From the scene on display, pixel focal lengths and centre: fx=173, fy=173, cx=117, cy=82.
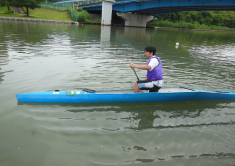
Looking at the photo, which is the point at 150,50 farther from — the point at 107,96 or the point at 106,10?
the point at 106,10

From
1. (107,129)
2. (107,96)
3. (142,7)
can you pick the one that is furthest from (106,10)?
(107,129)

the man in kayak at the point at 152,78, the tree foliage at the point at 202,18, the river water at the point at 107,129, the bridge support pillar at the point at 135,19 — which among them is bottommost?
the river water at the point at 107,129

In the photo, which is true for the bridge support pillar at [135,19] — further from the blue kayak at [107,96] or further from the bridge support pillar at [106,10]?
the blue kayak at [107,96]

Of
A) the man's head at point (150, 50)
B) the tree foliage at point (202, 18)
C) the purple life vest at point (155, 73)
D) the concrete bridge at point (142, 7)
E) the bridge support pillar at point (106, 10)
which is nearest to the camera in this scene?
the man's head at point (150, 50)

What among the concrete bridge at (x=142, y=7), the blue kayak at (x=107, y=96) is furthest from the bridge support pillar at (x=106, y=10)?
the blue kayak at (x=107, y=96)

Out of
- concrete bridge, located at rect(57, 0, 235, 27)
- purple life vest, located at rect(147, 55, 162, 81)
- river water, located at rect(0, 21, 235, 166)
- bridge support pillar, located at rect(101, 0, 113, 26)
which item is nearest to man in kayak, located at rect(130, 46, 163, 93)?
purple life vest, located at rect(147, 55, 162, 81)

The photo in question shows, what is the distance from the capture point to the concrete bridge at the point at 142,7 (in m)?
32.8

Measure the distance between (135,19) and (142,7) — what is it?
13.6m

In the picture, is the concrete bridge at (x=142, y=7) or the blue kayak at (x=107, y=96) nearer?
the blue kayak at (x=107, y=96)

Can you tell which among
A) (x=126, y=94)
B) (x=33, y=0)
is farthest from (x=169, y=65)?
(x=33, y=0)

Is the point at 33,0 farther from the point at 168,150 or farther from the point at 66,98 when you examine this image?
the point at 168,150

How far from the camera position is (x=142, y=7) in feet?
141

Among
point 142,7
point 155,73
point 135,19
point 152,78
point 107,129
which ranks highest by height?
point 142,7

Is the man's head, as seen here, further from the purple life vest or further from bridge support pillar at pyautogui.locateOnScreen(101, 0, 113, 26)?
bridge support pillar at pyautogui.locateOnScreen(101, 0, 113, 26)
